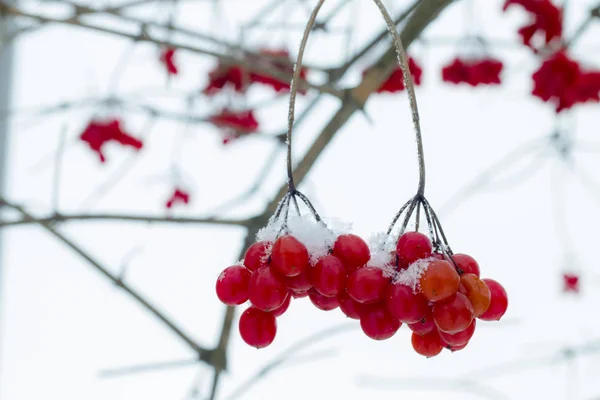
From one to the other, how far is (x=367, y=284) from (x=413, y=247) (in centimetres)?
3

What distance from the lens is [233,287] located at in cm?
31

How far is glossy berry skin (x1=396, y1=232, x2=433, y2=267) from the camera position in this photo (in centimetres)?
29

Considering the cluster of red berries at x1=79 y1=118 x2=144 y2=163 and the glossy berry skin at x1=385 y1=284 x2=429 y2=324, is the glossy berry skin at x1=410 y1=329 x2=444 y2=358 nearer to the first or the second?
the glossy berry skin at x1=385 y1=284 x2=429 y2=324

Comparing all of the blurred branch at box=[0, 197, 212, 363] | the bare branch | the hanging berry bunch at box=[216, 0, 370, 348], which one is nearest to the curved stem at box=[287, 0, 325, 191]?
the hanging berry bunch at box=[216, 0, 370, 348]

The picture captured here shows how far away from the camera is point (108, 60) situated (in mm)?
1789

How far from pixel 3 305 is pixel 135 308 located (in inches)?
15.7

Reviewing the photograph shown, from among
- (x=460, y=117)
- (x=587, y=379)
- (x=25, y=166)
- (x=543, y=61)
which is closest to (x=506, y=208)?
(x=460, y=117)

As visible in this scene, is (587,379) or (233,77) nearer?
(233,77)

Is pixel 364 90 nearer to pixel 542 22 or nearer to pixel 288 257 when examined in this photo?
pixel 288 257

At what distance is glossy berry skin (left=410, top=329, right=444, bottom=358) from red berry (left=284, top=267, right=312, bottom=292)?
65mm

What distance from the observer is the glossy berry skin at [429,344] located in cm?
31

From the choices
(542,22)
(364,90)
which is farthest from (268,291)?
(542,22)

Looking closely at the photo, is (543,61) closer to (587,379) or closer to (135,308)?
(587,379)

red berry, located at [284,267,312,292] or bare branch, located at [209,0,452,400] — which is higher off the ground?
bare branch, located at [209,0,452,400]
